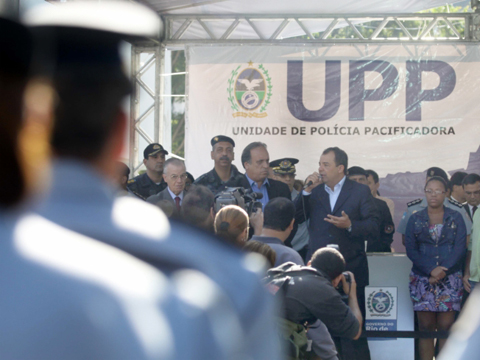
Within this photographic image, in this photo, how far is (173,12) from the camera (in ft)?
23.0

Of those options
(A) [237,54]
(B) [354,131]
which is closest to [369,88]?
(B) [354,131]

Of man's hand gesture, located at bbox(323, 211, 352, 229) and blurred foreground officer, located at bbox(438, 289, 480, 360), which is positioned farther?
man's hand gesture, located at bbox(323, 211, 352, 229)

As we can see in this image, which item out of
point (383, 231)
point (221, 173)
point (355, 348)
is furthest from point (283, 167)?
point (355, 348)

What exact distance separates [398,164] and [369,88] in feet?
3.26

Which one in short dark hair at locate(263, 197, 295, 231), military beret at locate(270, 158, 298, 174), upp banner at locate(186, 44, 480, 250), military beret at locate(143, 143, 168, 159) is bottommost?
short dark hair at locate(263, 197, 295, 231)

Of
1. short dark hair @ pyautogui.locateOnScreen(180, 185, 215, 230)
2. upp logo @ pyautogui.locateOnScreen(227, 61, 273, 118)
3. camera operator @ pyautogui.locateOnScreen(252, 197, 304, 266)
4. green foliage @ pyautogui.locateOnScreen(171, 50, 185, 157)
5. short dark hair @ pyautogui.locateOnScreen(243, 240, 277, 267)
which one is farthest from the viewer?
green foliage @ pyautogui.locateOnScreen(171, 50, 185, 157)

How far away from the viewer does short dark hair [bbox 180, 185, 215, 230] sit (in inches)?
132

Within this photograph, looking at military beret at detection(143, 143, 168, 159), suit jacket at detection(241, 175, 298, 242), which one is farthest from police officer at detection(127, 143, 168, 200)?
suit jacket at detection(241, 175, 298, 242)

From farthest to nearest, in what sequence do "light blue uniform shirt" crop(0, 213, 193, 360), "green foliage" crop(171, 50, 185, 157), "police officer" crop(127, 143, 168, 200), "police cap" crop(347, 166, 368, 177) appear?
"green foliage" crop(171, 50, 185, 157)
"police cap" crop(347, 166, 368, 177)
"police officer" crop(127, 143, 168, 200)
"light blue uniform shirt" crop(0, 213, 193, 360)

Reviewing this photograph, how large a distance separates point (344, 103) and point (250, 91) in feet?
3.82

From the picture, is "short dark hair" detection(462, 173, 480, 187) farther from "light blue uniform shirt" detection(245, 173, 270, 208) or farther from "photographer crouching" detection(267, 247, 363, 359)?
"photographer crouching" detection(267, 247, 363, 359)

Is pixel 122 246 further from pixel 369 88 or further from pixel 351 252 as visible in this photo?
pixel 369 88

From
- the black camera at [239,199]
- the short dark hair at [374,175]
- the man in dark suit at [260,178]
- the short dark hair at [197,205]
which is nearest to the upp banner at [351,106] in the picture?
the short dark hair at [374,175]

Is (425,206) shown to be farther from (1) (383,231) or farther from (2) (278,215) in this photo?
(2) (278,215)
